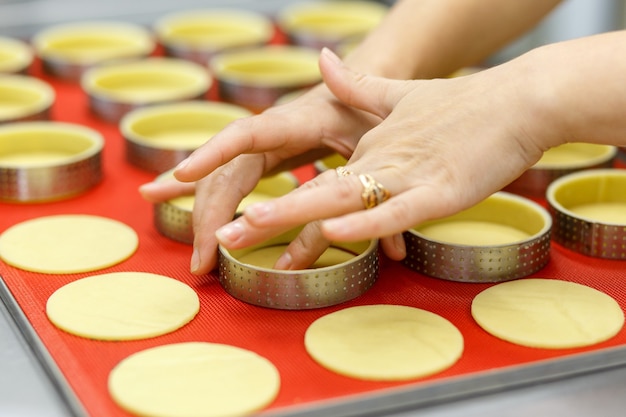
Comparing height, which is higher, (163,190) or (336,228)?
(336,228)

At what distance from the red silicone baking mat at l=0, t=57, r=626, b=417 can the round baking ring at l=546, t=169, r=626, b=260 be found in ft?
0.07

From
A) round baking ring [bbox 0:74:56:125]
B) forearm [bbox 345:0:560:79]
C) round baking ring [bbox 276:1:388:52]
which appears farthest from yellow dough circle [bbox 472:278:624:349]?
round baking ring [bbox 276:1:388:52]

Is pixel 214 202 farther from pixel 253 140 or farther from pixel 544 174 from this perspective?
pixel 544 174

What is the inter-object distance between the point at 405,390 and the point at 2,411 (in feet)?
1.77

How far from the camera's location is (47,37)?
2986 mm

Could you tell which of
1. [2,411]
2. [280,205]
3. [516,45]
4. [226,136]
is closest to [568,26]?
[516,45]

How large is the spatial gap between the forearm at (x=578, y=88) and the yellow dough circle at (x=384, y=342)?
33cm

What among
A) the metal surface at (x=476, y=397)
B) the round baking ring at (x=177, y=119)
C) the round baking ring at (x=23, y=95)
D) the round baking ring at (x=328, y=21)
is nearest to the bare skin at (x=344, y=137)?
the metal surface at (x=476, y=397)

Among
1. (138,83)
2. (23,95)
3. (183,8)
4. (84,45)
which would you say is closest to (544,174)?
(138,83)

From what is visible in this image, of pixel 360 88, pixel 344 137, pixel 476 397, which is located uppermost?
pixel 360 88

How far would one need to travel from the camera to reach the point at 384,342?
4.45 ft

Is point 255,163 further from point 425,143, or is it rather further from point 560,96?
point 560,96

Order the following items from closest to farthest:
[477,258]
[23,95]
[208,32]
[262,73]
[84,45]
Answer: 1. [477,258]
2. [23,95]
3. [262,73]
4. [84,45]
5. [208,32]

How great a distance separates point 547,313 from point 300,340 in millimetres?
396
